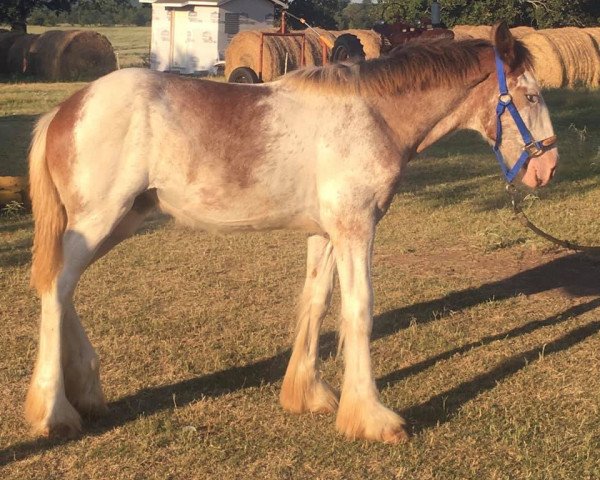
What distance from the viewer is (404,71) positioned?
4.83 metres

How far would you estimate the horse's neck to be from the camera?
4809 millimetres

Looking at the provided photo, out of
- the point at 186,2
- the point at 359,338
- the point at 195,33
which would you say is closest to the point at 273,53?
the point at 195,33

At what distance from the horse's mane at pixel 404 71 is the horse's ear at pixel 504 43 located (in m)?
0.07

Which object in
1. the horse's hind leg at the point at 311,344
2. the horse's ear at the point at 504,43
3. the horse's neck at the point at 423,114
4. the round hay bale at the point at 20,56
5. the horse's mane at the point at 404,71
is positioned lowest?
the round hay bale at the point at 20,56

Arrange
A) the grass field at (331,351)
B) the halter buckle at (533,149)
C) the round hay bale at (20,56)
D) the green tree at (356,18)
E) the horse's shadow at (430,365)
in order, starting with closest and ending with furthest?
the grass field at (331,351) → the halter buckle at (533,149) → the horse's shadow at (430,365) → the round hay bale at (20,56) → the green tree at (356,18)

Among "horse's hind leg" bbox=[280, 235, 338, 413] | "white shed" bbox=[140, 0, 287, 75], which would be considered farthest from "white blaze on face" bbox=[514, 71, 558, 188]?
"white shed" bbox=[140, 0, 287, 75]

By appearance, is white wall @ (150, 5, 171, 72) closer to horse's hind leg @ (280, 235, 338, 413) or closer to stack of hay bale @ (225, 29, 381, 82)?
stack of hay bale @ (225, 29, 381, 82)

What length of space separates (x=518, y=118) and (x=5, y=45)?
1181 inches

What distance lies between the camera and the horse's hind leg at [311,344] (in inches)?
200

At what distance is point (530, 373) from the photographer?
568 cm

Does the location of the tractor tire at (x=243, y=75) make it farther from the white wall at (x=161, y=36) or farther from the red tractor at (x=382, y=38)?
the white wall at (x=161, y=36)

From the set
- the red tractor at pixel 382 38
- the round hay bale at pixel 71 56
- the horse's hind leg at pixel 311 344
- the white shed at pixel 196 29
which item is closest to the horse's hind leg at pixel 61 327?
the horse's hind leg at pixel 311 344

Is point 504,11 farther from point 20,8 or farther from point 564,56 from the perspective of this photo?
point 20,8

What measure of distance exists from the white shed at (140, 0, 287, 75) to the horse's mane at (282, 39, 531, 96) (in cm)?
2923
